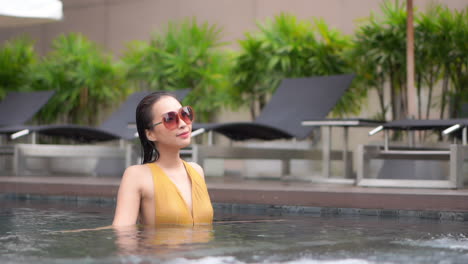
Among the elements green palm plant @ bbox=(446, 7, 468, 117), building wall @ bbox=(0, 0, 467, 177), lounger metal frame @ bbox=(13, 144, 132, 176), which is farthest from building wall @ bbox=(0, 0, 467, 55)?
lounger metal frame @ bbox=(13, 144, 132, 176)

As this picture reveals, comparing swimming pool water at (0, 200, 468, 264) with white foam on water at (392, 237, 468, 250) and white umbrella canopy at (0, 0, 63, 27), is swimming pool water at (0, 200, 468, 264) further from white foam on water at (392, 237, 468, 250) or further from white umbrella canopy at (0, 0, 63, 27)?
white umbrella canopy at (0, 0, 63, 27)

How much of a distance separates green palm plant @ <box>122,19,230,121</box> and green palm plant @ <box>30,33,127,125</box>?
1.58 ft

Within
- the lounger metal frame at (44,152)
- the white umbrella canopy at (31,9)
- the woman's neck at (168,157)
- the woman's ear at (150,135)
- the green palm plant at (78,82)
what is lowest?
the lounger metal frame at (44,152)

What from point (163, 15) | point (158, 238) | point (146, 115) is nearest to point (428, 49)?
point (163, 15)

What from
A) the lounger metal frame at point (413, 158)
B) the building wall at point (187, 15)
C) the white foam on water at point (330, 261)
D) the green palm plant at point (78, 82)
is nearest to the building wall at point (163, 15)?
the building wall at point (187, 15)

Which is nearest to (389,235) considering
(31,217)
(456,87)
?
(31,217)

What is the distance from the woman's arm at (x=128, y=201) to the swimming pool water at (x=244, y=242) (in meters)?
0.06

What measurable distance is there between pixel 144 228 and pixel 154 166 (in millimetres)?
262

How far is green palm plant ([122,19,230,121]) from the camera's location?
10.3 metres

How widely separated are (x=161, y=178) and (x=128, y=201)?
17 cm

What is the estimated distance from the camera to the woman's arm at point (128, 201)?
305cm

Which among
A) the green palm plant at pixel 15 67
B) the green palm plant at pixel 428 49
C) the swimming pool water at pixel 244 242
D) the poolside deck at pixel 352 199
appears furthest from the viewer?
the green palm plant at pixel 15 67

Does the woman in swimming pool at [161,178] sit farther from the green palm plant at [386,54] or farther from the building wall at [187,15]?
the building wall at [187,15]

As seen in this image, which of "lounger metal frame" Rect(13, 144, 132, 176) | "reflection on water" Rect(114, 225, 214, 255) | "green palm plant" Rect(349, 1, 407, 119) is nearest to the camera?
"reflection on water" Rect(114, 225, 214, 255)
